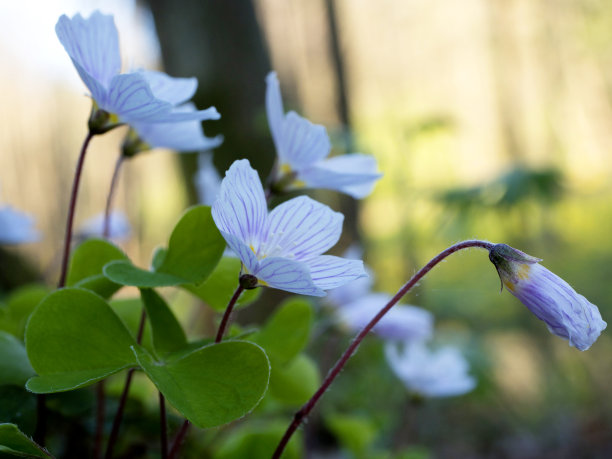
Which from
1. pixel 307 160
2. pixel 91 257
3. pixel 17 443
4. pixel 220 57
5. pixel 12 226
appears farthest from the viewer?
pixel 220 57

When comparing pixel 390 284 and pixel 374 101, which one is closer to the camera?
pixel 390 284

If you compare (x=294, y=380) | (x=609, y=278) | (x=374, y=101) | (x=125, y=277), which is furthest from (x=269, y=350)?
(x=374, y=101)

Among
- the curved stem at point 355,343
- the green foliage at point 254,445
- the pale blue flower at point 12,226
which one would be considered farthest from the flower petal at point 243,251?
the pale blue flower at point 12,226

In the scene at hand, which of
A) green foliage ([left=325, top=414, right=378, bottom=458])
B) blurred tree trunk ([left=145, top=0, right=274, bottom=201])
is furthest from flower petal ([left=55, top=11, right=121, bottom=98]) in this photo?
blurred tree trunk ([left=145, top=0, right=274, bottom=201])

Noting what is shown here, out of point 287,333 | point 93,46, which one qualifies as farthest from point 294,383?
point 93,46

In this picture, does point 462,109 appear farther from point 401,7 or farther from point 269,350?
point 269,350

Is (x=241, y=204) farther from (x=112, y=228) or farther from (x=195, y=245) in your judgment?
(x=112, y=228)

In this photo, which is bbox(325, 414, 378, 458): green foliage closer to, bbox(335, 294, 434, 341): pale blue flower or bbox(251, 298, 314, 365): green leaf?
bbox(335, 294, 434, 341): pale blue flower
